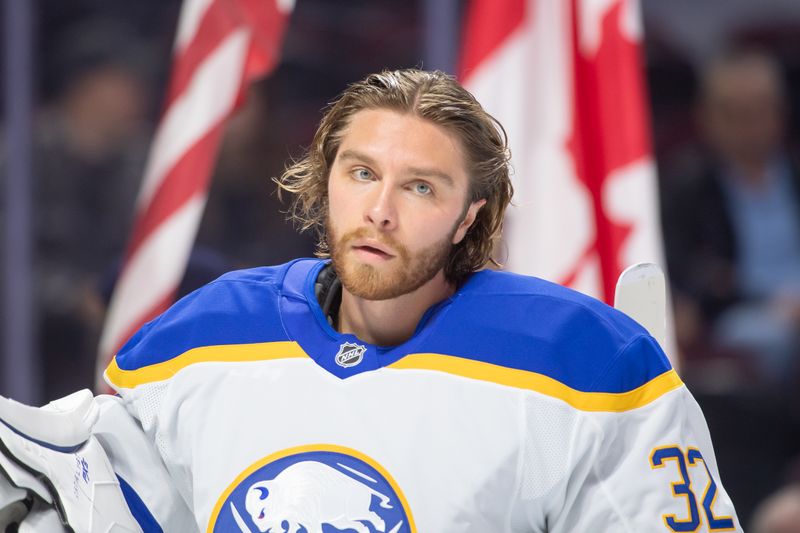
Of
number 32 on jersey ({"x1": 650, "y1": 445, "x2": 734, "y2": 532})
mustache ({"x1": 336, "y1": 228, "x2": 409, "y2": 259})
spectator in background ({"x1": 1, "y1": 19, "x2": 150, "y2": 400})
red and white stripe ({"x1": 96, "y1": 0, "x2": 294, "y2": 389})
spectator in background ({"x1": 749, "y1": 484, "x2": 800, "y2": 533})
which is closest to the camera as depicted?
number 32 on jersey ({"x1": 650, "y1": 445, "x2": 734, "y2": 532})

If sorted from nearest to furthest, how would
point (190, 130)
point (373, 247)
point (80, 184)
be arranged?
point (373, 247) < point (190, 130) < point (80, 184)

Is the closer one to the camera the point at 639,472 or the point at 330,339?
the point at 639,472

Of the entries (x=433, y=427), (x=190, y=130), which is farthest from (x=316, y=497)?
(x=190, y=130)

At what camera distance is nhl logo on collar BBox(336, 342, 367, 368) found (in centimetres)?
139

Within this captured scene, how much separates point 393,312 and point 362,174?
153 mm

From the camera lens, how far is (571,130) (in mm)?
2695

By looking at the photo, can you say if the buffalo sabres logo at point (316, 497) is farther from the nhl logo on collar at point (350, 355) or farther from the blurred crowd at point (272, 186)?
the blurred crowd at point (272, 186)

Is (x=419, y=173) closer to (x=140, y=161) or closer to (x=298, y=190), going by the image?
(x=298, y=190)

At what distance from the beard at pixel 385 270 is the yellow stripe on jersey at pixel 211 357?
0.10 m

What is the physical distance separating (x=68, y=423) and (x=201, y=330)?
179mm

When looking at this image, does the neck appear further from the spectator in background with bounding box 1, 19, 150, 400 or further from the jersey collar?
the spectator in background with bounding box 1, 19, 150, 400

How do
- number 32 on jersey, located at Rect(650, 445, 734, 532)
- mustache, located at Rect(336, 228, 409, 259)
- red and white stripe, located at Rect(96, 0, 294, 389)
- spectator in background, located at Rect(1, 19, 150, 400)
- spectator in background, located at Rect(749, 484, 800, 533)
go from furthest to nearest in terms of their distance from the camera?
spectator in background, located at Rect(1, 19, 150, 400)
spectator in background, located at Rect(749, 484, 800, 533)
red and white stripe, located at Rect(96, 0, 294, 389)
mustache, located at Rect(336, 228, 409, 259)
number 32 on jersey, located at Rect(650, 445, 734, 532)

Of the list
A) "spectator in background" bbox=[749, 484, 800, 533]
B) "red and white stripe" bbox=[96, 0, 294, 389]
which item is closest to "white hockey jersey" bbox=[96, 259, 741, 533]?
"red and white stripe" bbox=[96, 0, 294, 389]

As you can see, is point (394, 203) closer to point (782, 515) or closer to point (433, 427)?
point (433, 427)
